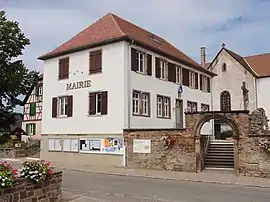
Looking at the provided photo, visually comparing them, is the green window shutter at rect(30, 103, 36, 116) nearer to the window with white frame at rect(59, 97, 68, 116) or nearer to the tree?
the tree

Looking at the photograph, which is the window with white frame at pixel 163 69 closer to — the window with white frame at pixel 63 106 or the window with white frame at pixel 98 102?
the window with white frame at pixel 98 102

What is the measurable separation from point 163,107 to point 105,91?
18.3 feet

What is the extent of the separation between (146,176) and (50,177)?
32.3 feet

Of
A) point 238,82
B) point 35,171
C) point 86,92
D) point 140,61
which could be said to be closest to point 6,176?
point 35,171

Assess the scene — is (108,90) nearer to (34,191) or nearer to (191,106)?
(191,106)

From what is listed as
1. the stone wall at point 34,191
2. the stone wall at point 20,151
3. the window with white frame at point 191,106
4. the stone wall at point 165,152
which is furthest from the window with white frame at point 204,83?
the stone wall at point 34,191

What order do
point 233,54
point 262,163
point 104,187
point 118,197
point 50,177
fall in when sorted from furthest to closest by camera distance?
1. point 233,54
2. point 262,163
3. point 104,187
4. point 118,197
5. point 50,177

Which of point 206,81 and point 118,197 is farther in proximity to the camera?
point 206,81

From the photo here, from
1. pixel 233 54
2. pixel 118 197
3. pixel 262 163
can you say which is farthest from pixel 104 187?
pixel 233 54

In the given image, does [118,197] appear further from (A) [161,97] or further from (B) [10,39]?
(B) [10,39]

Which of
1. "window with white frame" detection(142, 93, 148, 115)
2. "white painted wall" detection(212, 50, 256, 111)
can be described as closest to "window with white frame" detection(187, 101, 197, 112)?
"window with white frame" detection(142, 93, 148, 115)

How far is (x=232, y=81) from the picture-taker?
146 feet

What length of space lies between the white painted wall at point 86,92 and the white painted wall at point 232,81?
22.9 m

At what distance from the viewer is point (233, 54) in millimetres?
45938
